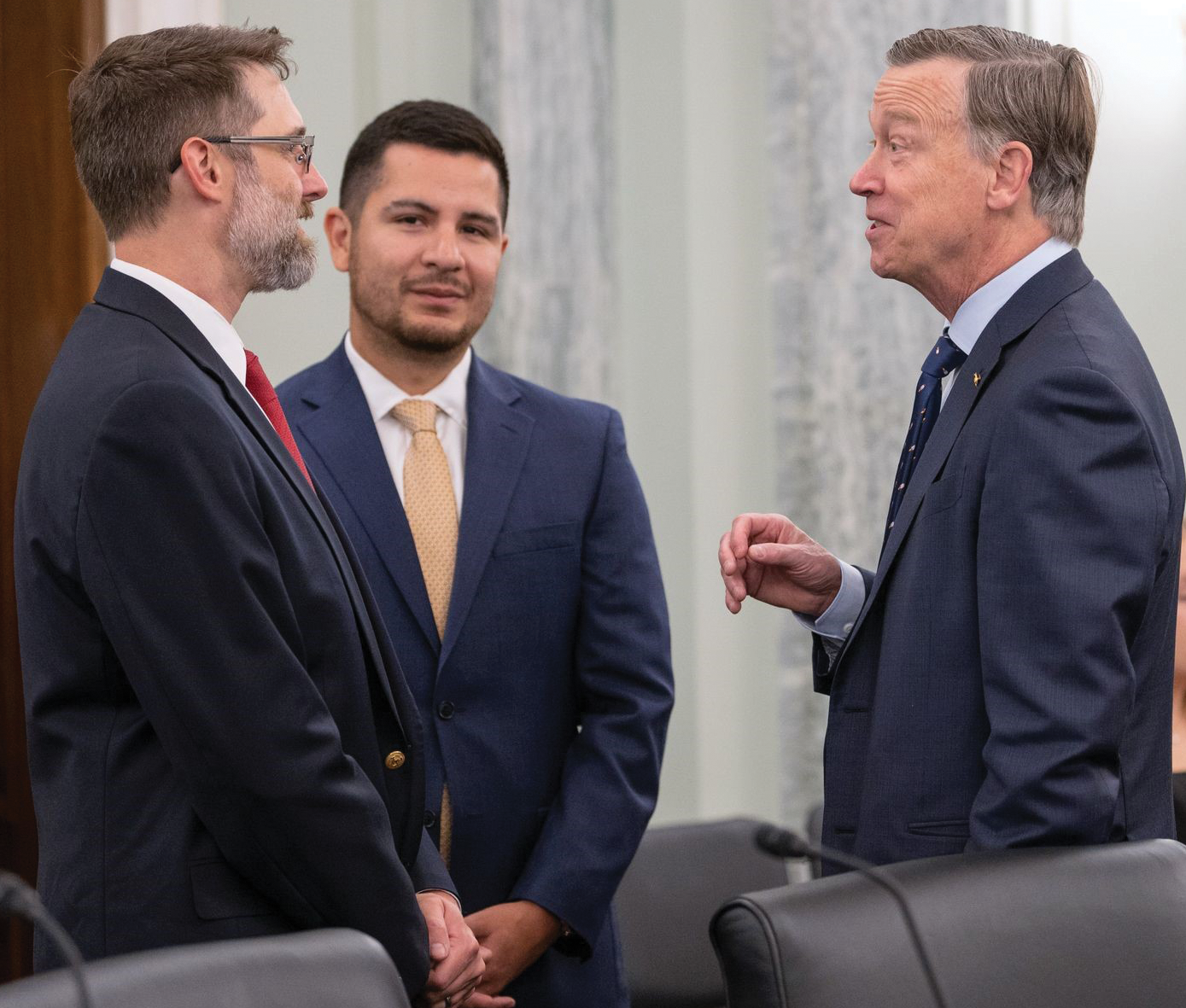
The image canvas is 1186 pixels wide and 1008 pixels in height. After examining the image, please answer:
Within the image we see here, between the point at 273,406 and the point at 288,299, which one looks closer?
the point at 273,406

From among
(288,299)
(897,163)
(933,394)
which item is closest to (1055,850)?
(933,394)

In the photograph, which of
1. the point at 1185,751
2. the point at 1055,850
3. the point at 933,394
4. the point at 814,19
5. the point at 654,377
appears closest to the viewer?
the point at 1055,850

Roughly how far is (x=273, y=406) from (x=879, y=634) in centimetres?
84

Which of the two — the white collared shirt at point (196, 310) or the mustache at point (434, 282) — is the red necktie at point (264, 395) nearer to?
the white collared shirt at point (196, 310)

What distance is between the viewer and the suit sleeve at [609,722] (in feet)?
7.07

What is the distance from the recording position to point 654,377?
429 centimetres

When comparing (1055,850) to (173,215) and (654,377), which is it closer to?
(173,215)

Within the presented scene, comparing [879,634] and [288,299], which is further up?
[288,299]

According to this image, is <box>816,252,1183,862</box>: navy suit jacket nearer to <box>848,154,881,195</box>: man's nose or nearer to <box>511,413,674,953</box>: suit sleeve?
<box>848,154,881,195</box>: man's nose

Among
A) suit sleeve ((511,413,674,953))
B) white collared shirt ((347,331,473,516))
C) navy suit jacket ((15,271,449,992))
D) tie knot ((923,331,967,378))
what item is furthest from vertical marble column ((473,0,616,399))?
navy suit jacket ((15,271,449,992))

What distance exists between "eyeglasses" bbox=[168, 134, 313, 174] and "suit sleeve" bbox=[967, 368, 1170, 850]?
0.98m

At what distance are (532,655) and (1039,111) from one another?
3.55 ft

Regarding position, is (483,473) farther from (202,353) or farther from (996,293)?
(996,293)

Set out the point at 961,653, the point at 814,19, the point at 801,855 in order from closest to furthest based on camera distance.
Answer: the point at 801,855, the point at 961,653, the point at 814,19
